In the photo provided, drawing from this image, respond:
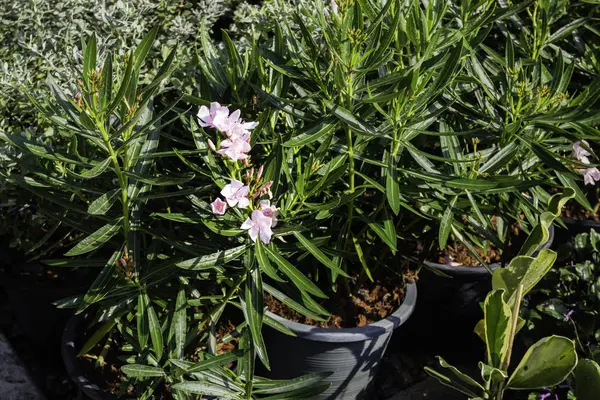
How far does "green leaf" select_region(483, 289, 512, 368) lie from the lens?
1766mm

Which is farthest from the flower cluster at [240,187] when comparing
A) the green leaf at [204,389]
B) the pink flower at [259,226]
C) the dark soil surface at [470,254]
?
the dark soil surface at [470,254]

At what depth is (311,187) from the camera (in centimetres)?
204

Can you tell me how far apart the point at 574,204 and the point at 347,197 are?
5.80ft

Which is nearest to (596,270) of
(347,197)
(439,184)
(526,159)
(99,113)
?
(526,159)

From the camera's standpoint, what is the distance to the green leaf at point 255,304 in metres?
1.98

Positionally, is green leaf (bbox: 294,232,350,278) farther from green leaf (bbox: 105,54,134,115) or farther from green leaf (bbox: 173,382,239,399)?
green leaf (bbox: 105,54,134,115)

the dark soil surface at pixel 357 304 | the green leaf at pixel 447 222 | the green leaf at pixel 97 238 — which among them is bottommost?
the dark soil surface at pixel 357 304

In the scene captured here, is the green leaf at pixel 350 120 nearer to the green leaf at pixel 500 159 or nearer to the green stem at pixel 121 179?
the green leaf at pixel 500 159

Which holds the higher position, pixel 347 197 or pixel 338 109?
pixel 338 109

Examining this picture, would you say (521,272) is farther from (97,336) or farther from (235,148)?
(97,336)

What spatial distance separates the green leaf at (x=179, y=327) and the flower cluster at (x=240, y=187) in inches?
Answer: 16.3

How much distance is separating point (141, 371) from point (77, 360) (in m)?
0.45

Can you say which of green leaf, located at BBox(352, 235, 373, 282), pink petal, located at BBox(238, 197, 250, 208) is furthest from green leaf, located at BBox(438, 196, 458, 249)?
pink petal, located at BBox(238, 197, 250, 208)

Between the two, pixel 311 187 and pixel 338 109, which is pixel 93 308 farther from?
pixel 338 109
